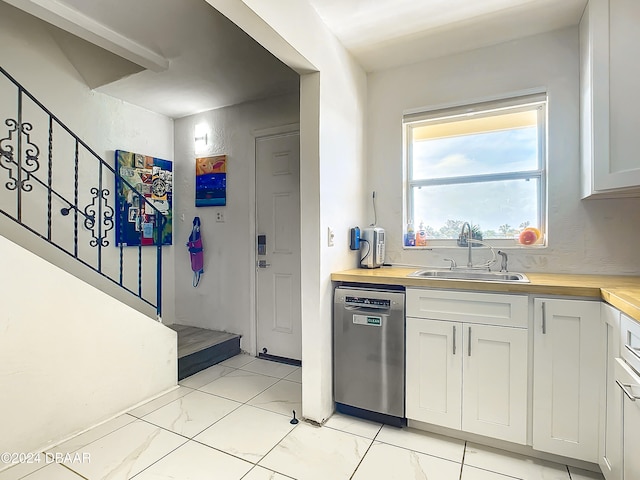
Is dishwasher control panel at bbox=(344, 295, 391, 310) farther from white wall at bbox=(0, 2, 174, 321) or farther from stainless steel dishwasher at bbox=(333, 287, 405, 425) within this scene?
white wall at bbox=(0, 2, 174, 321)

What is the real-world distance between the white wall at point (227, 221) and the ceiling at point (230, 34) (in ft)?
1.26

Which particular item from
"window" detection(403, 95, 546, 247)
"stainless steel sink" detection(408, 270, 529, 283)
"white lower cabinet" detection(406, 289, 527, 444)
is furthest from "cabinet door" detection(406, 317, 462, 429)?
"window" detection(403, 95, 546, 247)

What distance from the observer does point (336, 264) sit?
2330mm

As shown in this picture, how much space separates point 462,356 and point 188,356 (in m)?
2.19

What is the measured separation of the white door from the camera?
10.5 ft

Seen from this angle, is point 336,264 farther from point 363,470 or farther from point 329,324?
point 363,470

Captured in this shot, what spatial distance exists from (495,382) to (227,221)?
2.79 meters

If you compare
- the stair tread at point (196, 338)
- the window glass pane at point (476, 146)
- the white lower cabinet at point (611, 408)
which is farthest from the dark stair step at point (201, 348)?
the white lower cabinet at point (611, 408)

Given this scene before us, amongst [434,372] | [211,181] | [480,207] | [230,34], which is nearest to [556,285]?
[434,372]

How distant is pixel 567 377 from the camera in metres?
1.67

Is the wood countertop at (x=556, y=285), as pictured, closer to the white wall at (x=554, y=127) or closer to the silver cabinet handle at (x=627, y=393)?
the white wall at (x=554, y=127)

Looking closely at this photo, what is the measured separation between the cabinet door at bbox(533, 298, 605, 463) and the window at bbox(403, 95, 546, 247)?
2.64ft

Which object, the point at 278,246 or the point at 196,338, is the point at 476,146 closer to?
the point at 278,246

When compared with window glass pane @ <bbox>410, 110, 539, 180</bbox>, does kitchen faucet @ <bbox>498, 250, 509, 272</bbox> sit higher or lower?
lower
